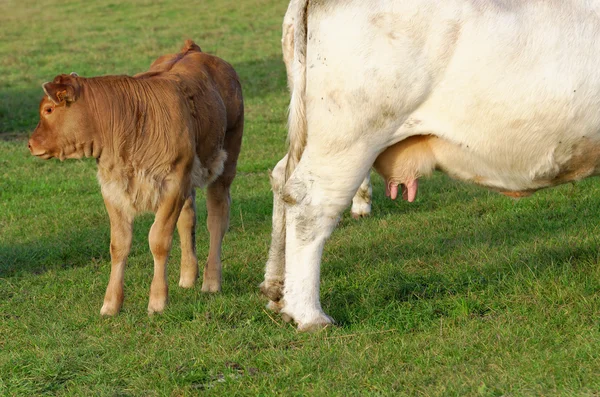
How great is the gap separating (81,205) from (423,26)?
17.9 feet

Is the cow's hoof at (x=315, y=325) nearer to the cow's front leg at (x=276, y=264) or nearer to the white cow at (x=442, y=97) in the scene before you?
the white cow at (x=442, y=97)

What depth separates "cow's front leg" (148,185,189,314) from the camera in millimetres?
6141

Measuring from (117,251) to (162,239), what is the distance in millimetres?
332

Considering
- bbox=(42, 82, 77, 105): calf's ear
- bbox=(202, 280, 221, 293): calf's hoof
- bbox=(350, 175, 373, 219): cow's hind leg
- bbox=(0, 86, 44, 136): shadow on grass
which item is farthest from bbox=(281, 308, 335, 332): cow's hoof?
bbox=(0, 86, 44, 136): shadow on grass

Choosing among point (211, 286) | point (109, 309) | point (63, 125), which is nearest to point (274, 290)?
point (211, 286)

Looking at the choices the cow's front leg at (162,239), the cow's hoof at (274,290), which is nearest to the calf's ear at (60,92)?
the cow's front leg at (162,239)

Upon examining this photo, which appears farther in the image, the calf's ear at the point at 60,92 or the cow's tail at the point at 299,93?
the calf's ear at the point at 60,92

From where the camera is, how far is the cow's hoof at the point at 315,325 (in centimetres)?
545

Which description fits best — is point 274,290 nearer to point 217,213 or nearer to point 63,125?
point 217,213

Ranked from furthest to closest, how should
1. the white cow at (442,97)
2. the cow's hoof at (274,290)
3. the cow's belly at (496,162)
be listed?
the cow's hoof at (274,290), the cow's belly at (496,162), the white cow at (442,97)

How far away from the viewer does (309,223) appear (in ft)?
18.0

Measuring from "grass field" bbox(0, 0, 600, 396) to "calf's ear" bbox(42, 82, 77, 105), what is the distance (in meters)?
1.43

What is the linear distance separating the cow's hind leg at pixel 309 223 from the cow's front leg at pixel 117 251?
131 centimetres

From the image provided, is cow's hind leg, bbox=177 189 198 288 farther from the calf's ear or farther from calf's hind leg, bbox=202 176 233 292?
the calf's ear
